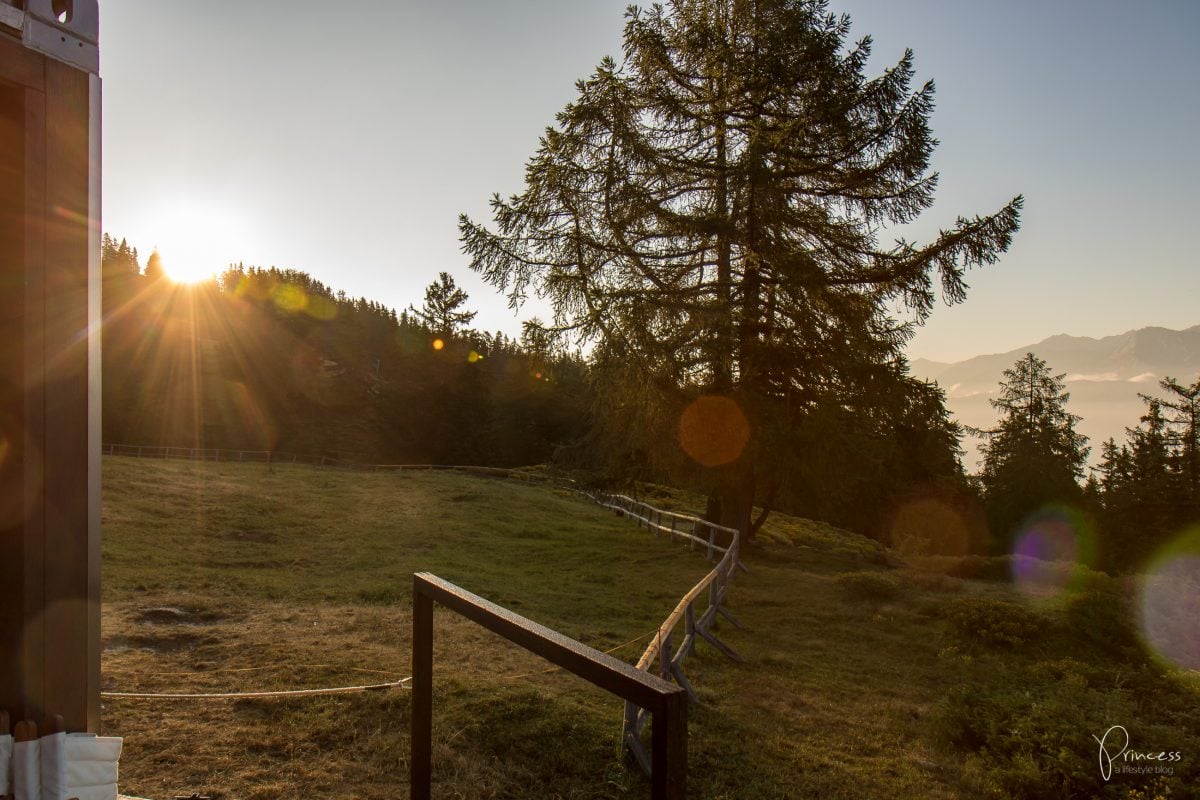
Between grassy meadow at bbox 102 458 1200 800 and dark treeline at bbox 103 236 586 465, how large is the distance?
4093 cm

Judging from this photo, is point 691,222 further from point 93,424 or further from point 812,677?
point 93,424

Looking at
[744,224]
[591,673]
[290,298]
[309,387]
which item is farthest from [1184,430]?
[290,298]

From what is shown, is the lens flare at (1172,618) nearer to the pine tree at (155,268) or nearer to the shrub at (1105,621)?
the shrub at (1105,621)

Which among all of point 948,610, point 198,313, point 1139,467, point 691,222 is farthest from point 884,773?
point 198,313

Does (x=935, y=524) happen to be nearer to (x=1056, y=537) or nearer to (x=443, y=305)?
(x=1056, y=537)

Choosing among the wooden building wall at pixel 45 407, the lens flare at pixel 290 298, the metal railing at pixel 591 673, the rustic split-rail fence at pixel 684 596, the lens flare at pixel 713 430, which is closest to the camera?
the metal railing at pixel 591 673

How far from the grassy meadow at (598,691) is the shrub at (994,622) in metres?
0.05

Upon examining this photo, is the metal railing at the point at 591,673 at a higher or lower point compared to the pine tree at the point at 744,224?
lower

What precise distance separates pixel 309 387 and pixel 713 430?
55.6 meters

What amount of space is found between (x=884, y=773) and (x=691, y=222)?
12.2 metres

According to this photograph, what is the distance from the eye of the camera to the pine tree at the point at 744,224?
51.7 ft

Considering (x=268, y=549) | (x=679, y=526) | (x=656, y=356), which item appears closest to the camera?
(x=656, y=356)

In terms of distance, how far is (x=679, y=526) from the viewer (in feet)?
75.0

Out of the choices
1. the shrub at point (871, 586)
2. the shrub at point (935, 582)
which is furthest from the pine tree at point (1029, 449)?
the shrub at point (871, 586)
